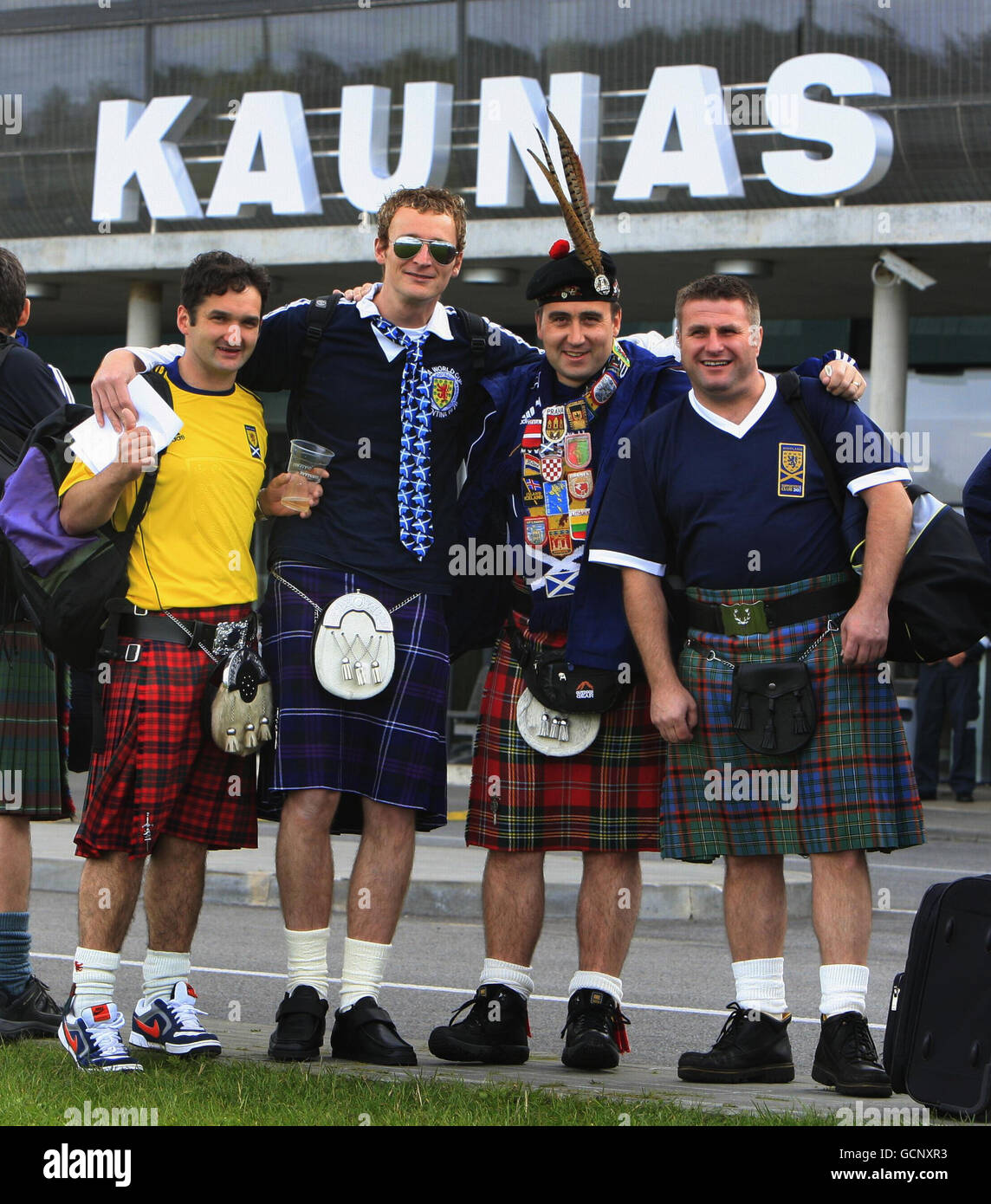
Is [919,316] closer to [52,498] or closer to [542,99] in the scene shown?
[542,99]

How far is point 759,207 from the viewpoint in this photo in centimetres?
1638

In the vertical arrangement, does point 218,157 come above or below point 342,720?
above

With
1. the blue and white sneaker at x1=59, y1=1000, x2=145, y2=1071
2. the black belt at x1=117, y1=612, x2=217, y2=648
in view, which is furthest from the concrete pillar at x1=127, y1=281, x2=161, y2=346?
the blue and white sneaker at x1=59, y1=1000, x2=145, y2=1071

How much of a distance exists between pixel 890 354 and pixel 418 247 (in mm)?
12742

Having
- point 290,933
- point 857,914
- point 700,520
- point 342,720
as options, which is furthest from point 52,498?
point 857,914

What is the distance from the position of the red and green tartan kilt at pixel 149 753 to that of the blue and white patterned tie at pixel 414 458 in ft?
2.06

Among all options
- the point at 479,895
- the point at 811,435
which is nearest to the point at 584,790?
the point at 811,435

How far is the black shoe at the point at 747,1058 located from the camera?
5.05 metres

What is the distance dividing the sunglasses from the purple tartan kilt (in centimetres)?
96

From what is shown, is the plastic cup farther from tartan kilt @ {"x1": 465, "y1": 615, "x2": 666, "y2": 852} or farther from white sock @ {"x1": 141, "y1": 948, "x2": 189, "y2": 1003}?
white sock @ {"x1": 141, "y1": 948, "x2": 189, "y2": 1003}

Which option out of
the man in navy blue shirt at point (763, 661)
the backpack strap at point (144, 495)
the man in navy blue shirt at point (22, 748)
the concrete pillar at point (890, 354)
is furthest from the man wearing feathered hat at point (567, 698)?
the concrete pillar at point (890, 354)

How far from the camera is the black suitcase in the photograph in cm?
418

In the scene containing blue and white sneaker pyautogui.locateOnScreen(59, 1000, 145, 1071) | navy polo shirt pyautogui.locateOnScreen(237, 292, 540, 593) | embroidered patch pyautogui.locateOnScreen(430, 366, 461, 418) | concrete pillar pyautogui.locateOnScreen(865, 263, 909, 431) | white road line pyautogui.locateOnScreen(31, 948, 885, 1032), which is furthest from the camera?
concrete pillar pyautogui.locateOnScreen(865, 263, 909, 431)

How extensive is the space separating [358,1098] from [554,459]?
6.59 ft
